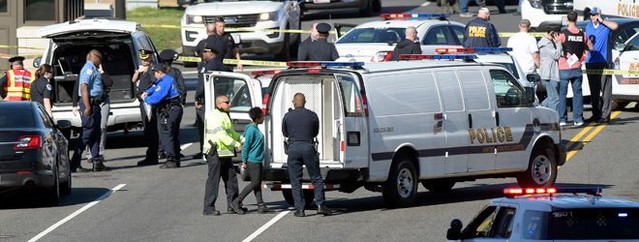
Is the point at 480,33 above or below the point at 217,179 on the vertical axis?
above

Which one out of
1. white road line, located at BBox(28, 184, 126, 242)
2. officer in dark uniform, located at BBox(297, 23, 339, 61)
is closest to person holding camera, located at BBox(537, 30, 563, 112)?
officer in dark uniform, located at BBox(297, 23, 339, 61)

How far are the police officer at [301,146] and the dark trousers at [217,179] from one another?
862 millimetres

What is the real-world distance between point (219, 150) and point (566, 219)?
7.79 metres

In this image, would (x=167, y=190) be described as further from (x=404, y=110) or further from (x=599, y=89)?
(x=599, y=89)

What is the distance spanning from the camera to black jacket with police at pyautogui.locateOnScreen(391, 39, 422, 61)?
25.1m

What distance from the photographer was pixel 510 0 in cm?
5262

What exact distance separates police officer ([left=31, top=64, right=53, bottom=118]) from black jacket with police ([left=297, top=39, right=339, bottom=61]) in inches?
148

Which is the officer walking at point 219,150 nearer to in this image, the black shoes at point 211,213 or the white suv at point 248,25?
the black shoes at point 211,213

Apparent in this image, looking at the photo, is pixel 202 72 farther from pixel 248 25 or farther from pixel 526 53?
pixel 248 25

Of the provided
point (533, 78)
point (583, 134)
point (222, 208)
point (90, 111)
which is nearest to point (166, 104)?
point (90, 111)

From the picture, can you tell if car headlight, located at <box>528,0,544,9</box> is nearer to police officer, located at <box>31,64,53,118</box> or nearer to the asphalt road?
the asphalt road

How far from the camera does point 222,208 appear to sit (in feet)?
64.5

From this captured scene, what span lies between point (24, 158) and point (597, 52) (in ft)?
37.4

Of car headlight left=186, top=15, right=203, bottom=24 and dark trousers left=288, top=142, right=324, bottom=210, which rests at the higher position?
car headlight left=186, top=15, right=203, bottom=24
